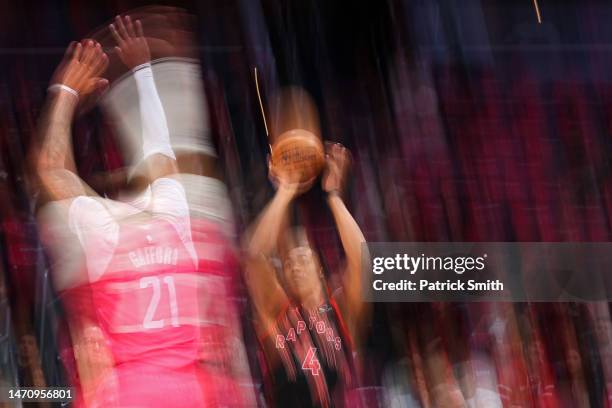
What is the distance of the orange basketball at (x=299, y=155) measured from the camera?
2674 mm

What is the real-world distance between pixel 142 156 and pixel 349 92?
1928 millimetres

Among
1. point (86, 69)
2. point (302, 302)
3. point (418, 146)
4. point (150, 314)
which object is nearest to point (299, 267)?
point (302, 302)

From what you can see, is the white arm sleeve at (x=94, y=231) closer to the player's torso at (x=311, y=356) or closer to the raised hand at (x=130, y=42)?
the raised hand at (x=130, y=42)

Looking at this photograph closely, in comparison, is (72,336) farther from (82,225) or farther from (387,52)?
(82,225)

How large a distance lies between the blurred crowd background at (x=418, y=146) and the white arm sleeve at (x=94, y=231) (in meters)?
1.68

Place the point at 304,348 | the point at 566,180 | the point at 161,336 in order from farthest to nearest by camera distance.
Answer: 1. the point at 566,180
2. the point at 304,348
3. the point at 161,336

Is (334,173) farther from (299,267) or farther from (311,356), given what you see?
(311,356)

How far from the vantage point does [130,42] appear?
963mm

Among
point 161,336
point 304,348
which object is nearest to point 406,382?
point 304,348

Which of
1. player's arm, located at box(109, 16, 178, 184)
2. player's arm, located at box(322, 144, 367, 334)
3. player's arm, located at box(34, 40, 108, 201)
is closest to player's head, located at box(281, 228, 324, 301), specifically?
player's arm, located at box(322, 144, 367, 334)

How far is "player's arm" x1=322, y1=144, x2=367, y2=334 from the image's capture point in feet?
8.55

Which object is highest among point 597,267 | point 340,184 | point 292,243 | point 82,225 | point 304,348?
point 340,184

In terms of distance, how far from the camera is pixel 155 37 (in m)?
0.96

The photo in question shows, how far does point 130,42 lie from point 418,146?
188 cm
